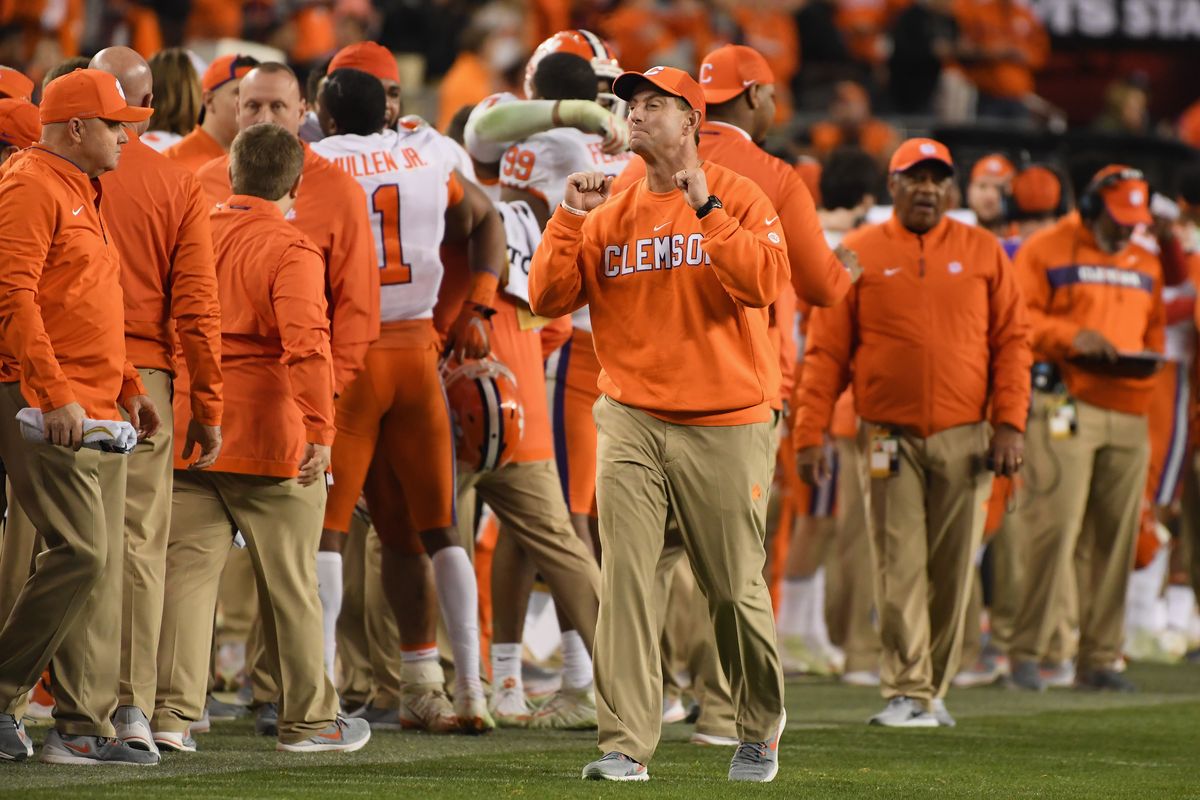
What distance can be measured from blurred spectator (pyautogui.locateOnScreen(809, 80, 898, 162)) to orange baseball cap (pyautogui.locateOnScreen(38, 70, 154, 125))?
998 centimetres

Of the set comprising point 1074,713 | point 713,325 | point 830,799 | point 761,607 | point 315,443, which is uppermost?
point 713,325

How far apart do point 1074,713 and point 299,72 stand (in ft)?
30.1

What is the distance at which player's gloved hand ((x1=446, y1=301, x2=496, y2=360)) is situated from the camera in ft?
24.7

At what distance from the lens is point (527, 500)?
25.1 feet

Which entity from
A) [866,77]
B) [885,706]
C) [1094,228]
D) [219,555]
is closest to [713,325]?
[219,555]

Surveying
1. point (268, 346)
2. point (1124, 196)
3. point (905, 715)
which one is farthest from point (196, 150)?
Result: point (1124, 196)

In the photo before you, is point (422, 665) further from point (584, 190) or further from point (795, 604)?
point (795, 604)

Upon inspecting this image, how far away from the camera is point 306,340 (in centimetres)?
642

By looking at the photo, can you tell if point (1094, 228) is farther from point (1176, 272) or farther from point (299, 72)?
point (299, 72)

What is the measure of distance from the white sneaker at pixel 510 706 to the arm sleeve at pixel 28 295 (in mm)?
2584

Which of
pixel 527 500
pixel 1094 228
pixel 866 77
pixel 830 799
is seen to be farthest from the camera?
pixel 866 77

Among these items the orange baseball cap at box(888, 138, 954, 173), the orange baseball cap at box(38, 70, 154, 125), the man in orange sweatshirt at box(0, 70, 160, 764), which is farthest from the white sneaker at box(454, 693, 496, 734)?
the orange baseball cap at box(888, 138, 954, 173)

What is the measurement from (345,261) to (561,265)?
1.08m

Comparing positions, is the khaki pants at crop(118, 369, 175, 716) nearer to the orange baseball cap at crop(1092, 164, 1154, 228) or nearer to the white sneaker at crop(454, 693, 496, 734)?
the white sneaker at crop(454, 693, 496, 734)
